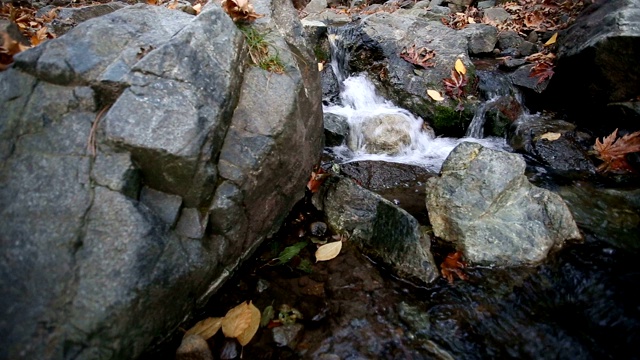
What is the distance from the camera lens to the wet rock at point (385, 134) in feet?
17.9

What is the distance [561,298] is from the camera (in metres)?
2.94

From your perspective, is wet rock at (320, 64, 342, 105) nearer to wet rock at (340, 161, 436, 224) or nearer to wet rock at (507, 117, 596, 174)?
wet rock at (340, 161, 436, 224)

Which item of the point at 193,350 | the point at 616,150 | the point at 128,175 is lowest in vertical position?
the point at 193,350

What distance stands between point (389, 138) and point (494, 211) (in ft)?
7.93

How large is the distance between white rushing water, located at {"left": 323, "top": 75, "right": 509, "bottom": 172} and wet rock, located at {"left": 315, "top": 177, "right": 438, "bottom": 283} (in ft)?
4.72

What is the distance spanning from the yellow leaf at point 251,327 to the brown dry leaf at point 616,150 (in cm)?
499

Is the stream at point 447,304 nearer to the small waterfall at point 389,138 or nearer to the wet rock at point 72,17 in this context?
the small waterfall at point 389,138

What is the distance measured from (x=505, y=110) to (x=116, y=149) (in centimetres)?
603

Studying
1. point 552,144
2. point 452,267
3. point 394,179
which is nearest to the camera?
point 452,267

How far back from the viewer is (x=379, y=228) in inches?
137


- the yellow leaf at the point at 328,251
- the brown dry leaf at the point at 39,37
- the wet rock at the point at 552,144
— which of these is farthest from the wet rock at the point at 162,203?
the wet rock at the point at 552,144

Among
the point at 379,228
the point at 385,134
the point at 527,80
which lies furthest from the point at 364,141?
Answer: the point at 527,80

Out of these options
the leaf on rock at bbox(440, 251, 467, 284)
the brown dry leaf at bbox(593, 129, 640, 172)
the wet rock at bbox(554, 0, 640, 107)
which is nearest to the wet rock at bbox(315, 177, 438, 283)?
the leaf on rock at bbox(440, 251, 467, 284)

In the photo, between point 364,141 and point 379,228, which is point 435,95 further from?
point 379,228
